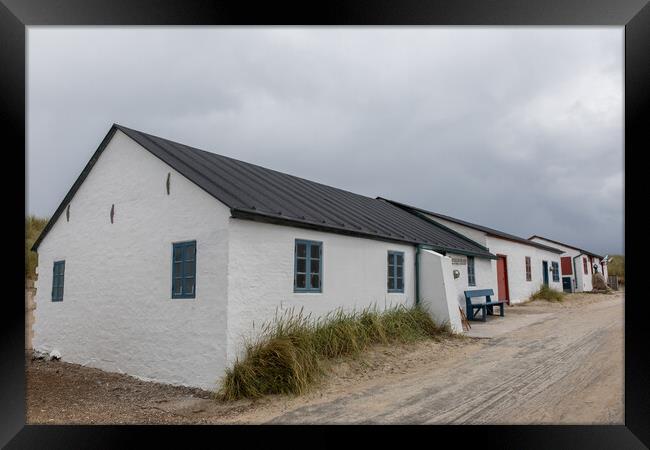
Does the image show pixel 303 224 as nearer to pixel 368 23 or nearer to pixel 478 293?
pixel 368 23

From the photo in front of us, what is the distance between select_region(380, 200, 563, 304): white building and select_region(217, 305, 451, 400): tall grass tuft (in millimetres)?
6287

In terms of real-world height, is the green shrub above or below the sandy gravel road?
above

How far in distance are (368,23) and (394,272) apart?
9.62m

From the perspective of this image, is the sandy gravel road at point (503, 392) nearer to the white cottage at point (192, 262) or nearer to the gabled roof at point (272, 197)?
the white cottage at point (192, 262)

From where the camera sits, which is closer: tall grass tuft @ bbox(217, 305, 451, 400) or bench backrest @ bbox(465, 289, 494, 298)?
tall grass tuft @ bbox(217, 305, 451, 400)

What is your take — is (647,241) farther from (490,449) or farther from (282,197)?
(282,197)

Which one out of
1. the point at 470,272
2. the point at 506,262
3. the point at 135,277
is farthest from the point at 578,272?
the point at 135,277

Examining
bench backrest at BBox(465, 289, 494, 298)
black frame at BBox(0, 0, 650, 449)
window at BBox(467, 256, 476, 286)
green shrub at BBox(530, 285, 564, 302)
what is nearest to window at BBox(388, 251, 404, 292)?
bench backrest at BBox(465, 289, 494, 298)

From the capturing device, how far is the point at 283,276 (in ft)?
31.6

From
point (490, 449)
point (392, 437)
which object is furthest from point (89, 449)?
point (490, 449)

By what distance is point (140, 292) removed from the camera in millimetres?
10203

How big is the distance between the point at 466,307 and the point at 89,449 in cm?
1493

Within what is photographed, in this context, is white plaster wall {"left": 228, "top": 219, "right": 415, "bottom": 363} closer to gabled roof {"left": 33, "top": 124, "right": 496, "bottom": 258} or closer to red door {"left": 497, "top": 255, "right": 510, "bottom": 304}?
gabled roof {"left": 33, "top": 124, "right": 496, "bottom": 258}

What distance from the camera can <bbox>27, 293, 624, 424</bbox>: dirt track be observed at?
6.90 metres
